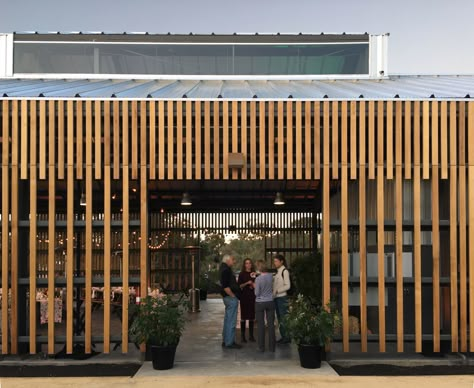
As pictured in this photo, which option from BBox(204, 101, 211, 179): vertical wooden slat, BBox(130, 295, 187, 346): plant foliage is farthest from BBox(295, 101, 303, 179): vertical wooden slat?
BBox(130, 295, 187, 346): plant foliage

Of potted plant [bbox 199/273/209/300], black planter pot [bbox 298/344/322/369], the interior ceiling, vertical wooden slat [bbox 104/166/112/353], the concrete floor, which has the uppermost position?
the interior ceiling

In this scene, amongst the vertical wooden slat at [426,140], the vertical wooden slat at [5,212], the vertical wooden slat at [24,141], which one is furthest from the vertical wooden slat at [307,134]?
the vertical wooden slat at [5,212]

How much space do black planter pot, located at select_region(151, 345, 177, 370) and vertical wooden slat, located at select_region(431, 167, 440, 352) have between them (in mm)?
3978

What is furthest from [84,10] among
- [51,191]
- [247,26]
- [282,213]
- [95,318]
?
[51,191]

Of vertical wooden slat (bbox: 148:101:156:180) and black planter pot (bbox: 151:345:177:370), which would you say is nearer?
black planter pot (bbox: 151:345:177:370)

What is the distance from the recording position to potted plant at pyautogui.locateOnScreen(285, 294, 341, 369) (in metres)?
9.57

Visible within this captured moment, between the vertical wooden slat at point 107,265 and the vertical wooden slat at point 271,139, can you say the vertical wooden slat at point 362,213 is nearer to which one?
the vertical wooden slat at point 271,139

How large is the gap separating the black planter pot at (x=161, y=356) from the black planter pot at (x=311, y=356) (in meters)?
1.92

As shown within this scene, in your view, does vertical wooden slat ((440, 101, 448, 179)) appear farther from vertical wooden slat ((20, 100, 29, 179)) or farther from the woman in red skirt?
vertical wooden slat ((20, 100, 29, 179))

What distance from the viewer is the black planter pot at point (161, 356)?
9500 mm

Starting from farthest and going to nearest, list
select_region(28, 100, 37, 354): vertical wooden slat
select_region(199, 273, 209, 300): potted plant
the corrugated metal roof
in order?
1. select_region(199, 273, 209, 300): potted plant
2. the corrugated metal roof
3. select_region(28, 100, 37, 354): vertical wooden slat

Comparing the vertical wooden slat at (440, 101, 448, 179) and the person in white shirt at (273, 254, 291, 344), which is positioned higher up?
the vertical wooden slat at (440, 101, 448, 179)

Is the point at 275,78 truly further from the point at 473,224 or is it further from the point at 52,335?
the point at 52,335

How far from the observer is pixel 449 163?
10.3 m
